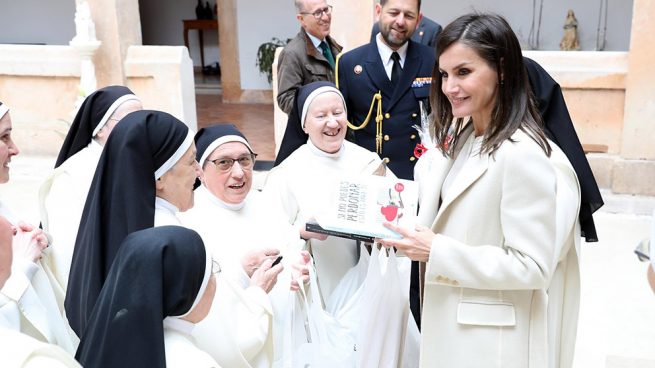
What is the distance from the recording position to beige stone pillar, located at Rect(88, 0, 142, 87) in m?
8.40

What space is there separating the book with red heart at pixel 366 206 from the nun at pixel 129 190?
61 cm

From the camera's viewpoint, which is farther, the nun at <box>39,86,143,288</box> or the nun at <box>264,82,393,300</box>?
the nun at <box>264,82,393,300</box>

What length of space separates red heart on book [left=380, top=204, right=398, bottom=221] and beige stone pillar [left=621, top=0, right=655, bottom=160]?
5.22 m

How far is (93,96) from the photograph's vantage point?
364cm

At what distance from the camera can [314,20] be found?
5.22m

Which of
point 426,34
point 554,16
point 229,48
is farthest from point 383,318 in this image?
point 229,48

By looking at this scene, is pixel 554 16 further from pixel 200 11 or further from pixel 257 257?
pixel 257 257

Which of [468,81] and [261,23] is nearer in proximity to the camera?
[468,81]

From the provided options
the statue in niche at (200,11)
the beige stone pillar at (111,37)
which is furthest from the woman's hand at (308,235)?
the statue in niche at (200,11)

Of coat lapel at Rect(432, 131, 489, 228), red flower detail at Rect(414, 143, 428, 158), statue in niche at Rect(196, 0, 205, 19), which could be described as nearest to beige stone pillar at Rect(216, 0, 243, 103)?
statue in niche at Rect(196, 0, 205, 19)

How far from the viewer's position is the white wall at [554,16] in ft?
37.0

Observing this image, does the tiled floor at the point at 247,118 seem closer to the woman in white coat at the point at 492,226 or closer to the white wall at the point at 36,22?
the white wall at the point at 36,22

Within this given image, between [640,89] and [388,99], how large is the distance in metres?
3.93

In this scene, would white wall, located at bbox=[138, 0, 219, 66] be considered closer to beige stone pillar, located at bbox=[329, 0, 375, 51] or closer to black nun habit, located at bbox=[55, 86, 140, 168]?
beige stone pillar, located at bbox=[329, 0, 375, 51]
